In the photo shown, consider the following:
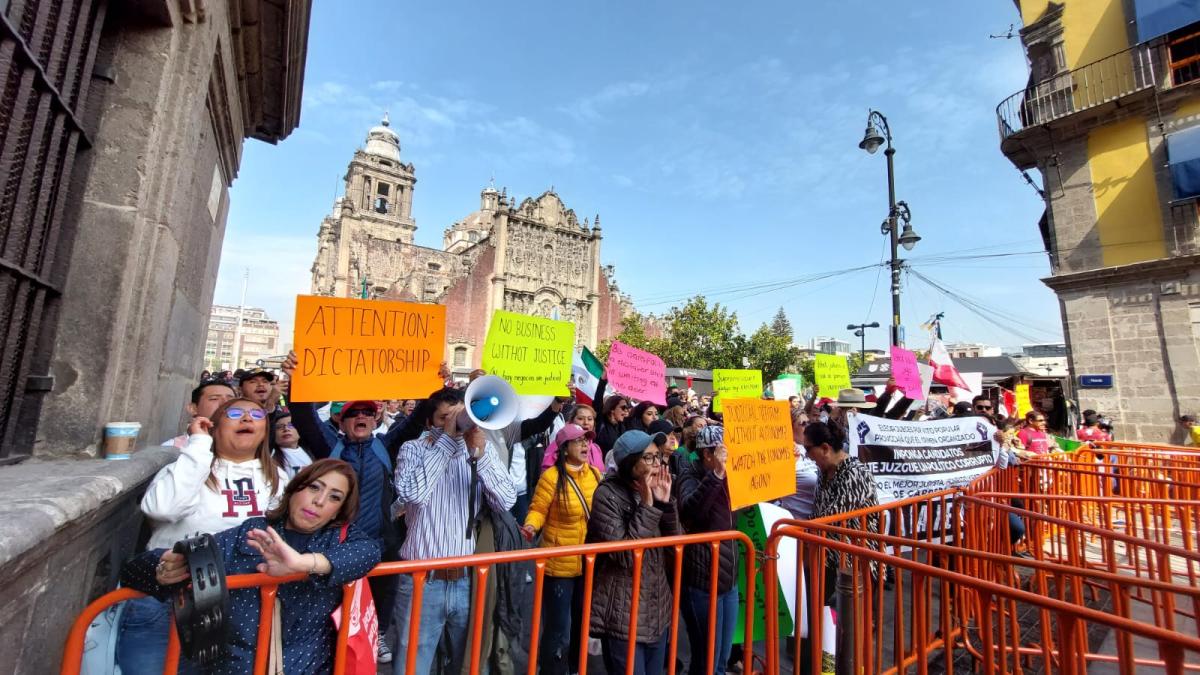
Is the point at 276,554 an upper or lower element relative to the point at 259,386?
lower

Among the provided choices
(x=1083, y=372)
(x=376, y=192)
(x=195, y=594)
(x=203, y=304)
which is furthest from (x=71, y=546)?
(x=376, y=192)

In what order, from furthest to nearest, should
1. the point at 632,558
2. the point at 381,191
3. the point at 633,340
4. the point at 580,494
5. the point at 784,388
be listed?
the point at 381,191
the point at 633,340
the point at 784,388
the point at 580,494
the point at 632,558

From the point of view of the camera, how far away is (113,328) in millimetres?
2303

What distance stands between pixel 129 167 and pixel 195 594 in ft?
6.75

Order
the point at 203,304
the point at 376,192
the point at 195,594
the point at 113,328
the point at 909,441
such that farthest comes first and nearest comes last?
1. the point at 376,192
2. the point at 909,441
3. the point at 203,304
4. the point at 113,328
5. the point at 195,594

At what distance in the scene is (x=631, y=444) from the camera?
10.5ft

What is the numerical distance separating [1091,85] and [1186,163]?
3.19m

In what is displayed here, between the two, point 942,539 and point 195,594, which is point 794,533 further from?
point 195,594

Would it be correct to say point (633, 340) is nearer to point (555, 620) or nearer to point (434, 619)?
point (555, 620)

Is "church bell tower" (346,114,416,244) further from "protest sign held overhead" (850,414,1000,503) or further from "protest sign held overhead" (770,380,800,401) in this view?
"protest sign held overhead" (850,414,1000,503)

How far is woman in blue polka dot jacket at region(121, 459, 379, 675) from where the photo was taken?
1585 millimetres

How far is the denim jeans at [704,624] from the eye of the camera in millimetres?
3283

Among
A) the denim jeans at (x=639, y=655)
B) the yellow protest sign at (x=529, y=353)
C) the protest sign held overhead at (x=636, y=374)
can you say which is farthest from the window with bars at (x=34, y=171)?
the protest sign held overhead at (x=636, y=374)

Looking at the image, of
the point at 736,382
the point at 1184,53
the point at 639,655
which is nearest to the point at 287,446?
the point at 639,655
